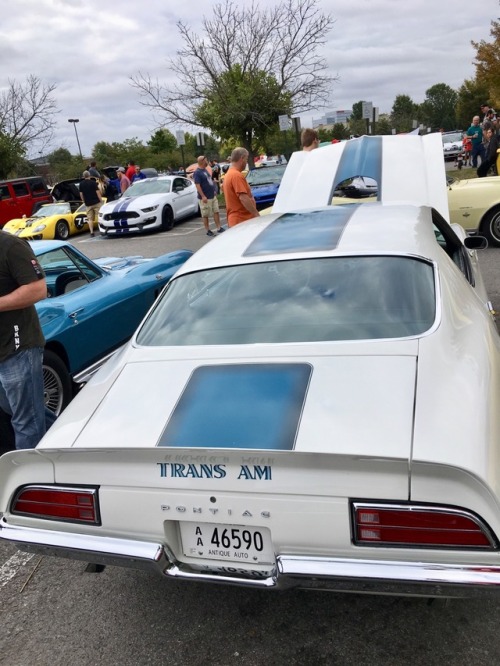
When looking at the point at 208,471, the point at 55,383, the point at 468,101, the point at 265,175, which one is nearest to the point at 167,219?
the point at 265,175

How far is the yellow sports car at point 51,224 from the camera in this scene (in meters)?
14.0

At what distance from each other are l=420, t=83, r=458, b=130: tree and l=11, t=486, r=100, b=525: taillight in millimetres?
92740

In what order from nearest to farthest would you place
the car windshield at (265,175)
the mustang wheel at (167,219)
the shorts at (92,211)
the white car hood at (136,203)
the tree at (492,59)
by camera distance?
the car windshield at (265,175), the white car hood at (136,203), the mustang wheel at (167,219), the shorts at (92,211), the tree at (492,59)

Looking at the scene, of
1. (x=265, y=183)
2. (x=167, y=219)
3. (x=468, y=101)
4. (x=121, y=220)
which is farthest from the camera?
(x=468, y=101)

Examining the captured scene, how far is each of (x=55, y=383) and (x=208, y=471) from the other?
263 centimetres

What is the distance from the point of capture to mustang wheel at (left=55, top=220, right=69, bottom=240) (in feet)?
49.1

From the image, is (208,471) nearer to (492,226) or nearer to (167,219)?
(492,226)

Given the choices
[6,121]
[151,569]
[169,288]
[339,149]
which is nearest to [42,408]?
[169,288]

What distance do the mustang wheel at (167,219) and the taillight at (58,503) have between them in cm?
1259

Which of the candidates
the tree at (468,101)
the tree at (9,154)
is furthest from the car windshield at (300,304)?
the tree at (468,101)

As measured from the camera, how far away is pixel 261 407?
205cm

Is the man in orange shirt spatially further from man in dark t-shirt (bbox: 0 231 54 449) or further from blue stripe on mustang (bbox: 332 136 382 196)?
man in dark t-shirt (bbox: 0 231 54 449)

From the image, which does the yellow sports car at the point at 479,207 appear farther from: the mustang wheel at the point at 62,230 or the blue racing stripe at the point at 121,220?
the mustang wheel at the point at 62,230

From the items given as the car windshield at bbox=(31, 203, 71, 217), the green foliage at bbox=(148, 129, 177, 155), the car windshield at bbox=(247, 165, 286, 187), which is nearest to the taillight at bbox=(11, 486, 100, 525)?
the car windshield at bbox=(247, 165, 286, 187)
